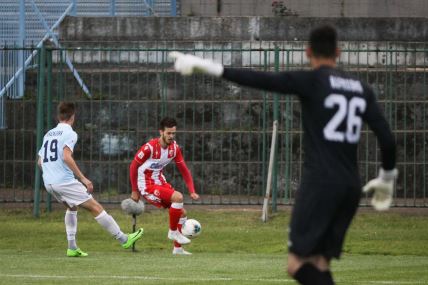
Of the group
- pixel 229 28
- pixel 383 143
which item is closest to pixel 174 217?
pixel 229 28

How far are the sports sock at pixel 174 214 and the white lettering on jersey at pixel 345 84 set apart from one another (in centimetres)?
928

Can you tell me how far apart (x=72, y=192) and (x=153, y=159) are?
63.6 inches

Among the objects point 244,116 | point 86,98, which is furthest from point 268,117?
point 86,98

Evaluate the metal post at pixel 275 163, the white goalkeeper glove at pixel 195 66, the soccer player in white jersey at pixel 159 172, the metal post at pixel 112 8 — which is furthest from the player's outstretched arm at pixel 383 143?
the metal post at pixel 112 8

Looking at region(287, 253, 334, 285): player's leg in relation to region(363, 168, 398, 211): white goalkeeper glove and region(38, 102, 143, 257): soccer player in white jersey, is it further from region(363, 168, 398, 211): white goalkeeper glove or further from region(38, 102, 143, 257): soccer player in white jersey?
region(38, 102, 143, 257): soccer player in white jersey

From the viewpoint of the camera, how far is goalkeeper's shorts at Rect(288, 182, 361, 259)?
810 cm

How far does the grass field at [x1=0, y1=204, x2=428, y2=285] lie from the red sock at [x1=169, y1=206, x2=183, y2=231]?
0.43 meters

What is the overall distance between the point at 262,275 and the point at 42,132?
8287mm

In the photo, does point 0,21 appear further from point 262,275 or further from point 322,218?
point 322,218

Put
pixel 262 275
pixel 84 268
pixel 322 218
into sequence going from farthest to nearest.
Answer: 1. pixel 84 268
2. pixel 262 275
3. pixel 322 218

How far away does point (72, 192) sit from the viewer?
16828 millimetres

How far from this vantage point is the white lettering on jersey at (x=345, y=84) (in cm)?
821

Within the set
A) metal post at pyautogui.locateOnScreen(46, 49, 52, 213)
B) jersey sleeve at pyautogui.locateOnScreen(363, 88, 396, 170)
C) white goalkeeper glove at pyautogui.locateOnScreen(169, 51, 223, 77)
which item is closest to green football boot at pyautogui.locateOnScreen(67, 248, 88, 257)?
metal post at pyautogui.locateOnScreen(46, 49, 52, 213)

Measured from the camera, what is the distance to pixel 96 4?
25484 mm
